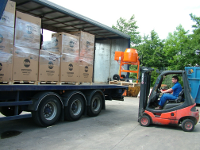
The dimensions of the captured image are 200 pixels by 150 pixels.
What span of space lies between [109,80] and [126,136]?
19.9 feet

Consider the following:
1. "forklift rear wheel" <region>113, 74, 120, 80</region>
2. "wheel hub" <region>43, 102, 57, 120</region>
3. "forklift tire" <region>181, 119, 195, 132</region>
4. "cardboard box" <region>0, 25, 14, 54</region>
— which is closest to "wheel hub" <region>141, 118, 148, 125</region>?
"forklift tire" <region>181, 119, 195, 132</region>

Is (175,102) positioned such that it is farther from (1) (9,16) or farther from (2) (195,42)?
(2) (195,42)

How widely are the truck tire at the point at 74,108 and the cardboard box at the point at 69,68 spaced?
636 millimetres

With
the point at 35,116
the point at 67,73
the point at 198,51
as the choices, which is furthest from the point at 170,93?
the point at 198,51

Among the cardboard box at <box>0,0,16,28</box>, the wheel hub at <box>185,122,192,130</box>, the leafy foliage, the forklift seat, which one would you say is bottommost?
the wheel hub at <box>185,122,192,130</box>

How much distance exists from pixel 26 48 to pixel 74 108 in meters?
2.66

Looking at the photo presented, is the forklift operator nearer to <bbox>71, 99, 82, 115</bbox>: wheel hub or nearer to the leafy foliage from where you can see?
<bbox>71, 99, 82, 115</bbox>: wheel hub

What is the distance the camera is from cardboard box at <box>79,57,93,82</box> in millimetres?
6665

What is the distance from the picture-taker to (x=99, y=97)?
302 inches

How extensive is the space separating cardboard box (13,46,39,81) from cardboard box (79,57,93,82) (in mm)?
1798

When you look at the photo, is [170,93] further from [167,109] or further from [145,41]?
[145,41]

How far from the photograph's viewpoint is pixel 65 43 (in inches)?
239

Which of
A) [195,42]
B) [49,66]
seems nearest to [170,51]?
[195,42]

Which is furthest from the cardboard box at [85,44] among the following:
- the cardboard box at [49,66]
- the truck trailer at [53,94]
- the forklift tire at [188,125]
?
the forklift tire at [188,125]
